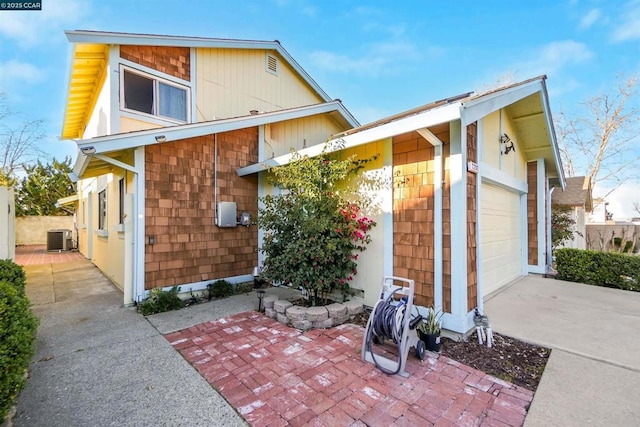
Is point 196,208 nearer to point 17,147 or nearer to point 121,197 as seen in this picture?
point 121,197

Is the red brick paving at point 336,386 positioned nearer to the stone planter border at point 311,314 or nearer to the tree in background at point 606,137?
the stone planter border at point 311,314

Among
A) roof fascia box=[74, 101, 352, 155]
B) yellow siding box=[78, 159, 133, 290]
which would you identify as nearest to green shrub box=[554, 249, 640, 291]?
roof fascia box=[74, 101, 352, 155]

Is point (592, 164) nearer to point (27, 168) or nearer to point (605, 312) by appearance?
point (605, 312)

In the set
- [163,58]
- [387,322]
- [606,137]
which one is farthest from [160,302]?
[606,137]

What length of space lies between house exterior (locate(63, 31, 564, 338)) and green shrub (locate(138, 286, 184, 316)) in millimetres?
221

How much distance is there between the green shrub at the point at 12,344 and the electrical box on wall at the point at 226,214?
363cm

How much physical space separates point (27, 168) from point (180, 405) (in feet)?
76.7

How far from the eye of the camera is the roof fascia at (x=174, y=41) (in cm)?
555

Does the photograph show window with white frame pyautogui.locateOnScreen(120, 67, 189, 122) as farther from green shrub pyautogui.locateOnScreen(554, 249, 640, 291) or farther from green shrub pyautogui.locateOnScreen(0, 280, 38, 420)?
green shrub pyautogui.locateOnScreen(554, 249, 640, 291)

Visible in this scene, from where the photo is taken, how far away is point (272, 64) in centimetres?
911

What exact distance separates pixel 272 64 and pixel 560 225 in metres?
11.2

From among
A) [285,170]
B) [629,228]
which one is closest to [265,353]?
[285,170]

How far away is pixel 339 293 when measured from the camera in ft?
17.8

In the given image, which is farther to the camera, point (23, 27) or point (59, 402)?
point (23, 27)
